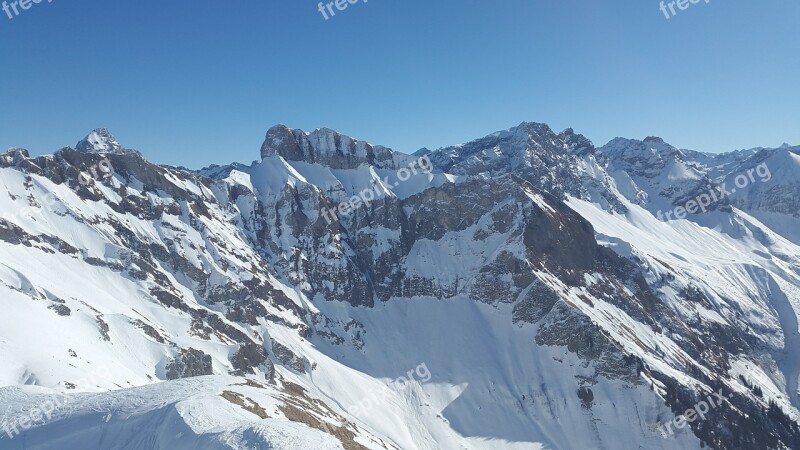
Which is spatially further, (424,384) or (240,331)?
→ (424,384)

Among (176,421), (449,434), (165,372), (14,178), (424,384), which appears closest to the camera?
(176,421)

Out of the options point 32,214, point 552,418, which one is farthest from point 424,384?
point 32,214

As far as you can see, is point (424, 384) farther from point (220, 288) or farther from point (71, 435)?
point (71, 435)

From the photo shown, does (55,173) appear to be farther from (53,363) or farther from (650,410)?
(650,410)

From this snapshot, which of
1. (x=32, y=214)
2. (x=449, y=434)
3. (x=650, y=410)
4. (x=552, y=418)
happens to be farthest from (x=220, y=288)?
(x=650, y=410)

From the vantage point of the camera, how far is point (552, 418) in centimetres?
16712

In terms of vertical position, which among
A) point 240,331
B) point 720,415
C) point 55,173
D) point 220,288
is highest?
point 55,173

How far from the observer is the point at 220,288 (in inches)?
7254

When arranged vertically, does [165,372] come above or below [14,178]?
below

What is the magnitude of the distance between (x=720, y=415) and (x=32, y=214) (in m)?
200

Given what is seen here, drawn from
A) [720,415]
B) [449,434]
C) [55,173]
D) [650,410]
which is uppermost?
[55,173]

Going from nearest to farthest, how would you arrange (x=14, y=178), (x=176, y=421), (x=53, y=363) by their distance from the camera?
1. (x=176, y=421)
2. (x=53, y=363)
3. (x=14, y=178)

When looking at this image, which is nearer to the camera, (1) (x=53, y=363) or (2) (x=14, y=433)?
(2) (x=14, y=433)

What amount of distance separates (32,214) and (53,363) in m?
78.7
